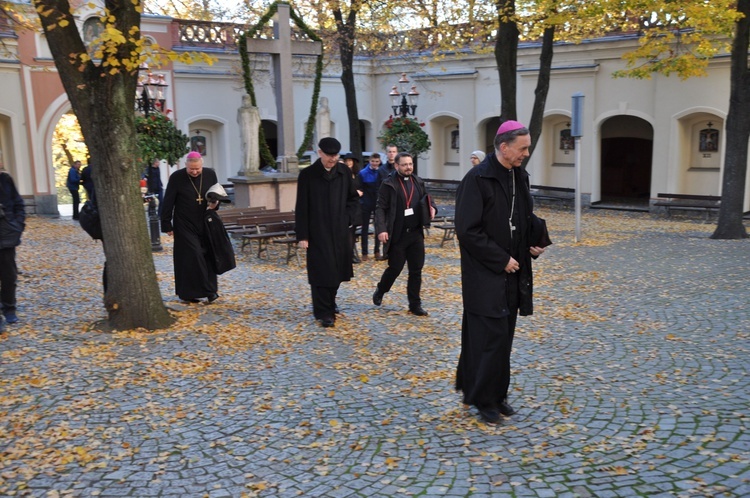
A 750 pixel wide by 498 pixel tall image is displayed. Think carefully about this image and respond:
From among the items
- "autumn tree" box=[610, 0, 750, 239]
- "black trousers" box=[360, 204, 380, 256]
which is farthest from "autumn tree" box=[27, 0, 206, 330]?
"autumn tree" box=[610, 0, 750, 239]

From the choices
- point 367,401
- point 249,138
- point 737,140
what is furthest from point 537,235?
point 249,138

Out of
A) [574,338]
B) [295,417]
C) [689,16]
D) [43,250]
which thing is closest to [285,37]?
[43,250]

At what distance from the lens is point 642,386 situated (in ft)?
19.4

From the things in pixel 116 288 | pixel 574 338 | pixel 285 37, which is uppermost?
pixel 285 37

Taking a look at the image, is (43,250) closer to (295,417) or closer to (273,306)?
(273,306)

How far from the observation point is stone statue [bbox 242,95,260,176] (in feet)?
56.4

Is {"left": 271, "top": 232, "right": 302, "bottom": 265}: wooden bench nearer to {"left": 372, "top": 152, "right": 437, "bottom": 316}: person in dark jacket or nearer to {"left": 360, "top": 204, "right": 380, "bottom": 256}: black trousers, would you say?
{"left": 360, "top": 204, "right": 380, "bottom": 256}: black trousers

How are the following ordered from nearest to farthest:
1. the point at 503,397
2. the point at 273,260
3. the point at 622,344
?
1. the point at 503,397
2. the point at 622,344
3. the point at 273,260

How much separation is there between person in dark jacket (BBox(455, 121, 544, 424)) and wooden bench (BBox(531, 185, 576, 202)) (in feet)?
62.1

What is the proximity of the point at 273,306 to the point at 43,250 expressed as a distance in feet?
25.8

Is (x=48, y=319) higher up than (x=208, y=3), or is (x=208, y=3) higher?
(x=208, y=3)

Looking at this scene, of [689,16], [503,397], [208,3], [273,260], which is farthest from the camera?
[208,3]

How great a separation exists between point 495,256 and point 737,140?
499 inches

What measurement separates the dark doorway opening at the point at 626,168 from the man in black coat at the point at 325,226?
1924 centimetres
